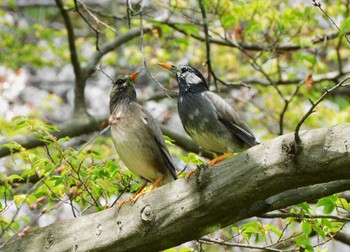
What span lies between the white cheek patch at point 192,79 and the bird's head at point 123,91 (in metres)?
0.55

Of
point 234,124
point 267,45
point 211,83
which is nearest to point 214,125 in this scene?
point 234,124

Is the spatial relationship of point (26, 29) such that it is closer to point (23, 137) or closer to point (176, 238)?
point (23, 137)

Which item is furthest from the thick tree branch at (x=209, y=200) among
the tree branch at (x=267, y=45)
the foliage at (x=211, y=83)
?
the tree branch at (x=267, y=45)

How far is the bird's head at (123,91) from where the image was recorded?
20.1 ft

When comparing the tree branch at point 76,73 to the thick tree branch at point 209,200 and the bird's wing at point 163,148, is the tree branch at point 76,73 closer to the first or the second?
the bird's wing at point 163,148

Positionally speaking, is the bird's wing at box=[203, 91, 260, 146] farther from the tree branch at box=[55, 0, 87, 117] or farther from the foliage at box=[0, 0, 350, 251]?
the tree branch at box=[55, 0, 87, 117]

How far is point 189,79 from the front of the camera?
6035 mm

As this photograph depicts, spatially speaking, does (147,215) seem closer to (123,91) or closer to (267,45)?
(123,91)

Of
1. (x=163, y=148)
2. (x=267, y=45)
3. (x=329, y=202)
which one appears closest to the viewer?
(x=329, y=202)

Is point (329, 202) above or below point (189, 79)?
below

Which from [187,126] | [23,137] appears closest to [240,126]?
[187,126]

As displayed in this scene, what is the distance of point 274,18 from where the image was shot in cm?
845

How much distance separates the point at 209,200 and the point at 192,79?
7.21ft

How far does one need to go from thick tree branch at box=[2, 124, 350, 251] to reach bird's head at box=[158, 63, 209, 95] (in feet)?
5.51
